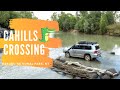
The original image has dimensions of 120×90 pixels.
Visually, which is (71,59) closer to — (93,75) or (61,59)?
(61,59)

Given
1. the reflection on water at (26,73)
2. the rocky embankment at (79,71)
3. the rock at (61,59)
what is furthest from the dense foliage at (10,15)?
the rocky embankment at (79,71)

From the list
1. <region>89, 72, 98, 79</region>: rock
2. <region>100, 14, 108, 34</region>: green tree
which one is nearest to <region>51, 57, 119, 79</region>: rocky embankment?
<region>89, 72, 98, 79</region>: rock


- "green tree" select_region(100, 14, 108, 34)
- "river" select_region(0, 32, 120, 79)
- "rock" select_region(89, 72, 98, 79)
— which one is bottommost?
"rock" select_region(89, 72, 98, 79)

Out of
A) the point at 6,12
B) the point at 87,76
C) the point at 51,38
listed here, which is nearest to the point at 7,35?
the point at 6,12

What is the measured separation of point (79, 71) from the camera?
6797mm

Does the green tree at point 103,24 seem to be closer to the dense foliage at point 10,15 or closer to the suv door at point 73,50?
the suv door at point 73,50

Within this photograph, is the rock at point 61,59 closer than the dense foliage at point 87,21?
No

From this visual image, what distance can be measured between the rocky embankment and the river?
0.10m

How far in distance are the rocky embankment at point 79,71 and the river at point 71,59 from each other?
0.34 feet

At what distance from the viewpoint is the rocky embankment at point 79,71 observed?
6629 millimetres

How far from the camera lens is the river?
6.62 metres

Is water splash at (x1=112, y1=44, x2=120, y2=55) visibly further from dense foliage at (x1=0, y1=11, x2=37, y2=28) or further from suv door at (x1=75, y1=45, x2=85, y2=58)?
dense foliage at (x1=0, y1=11, x2=37, y2=28)

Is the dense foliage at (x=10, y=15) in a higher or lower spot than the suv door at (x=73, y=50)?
higher
